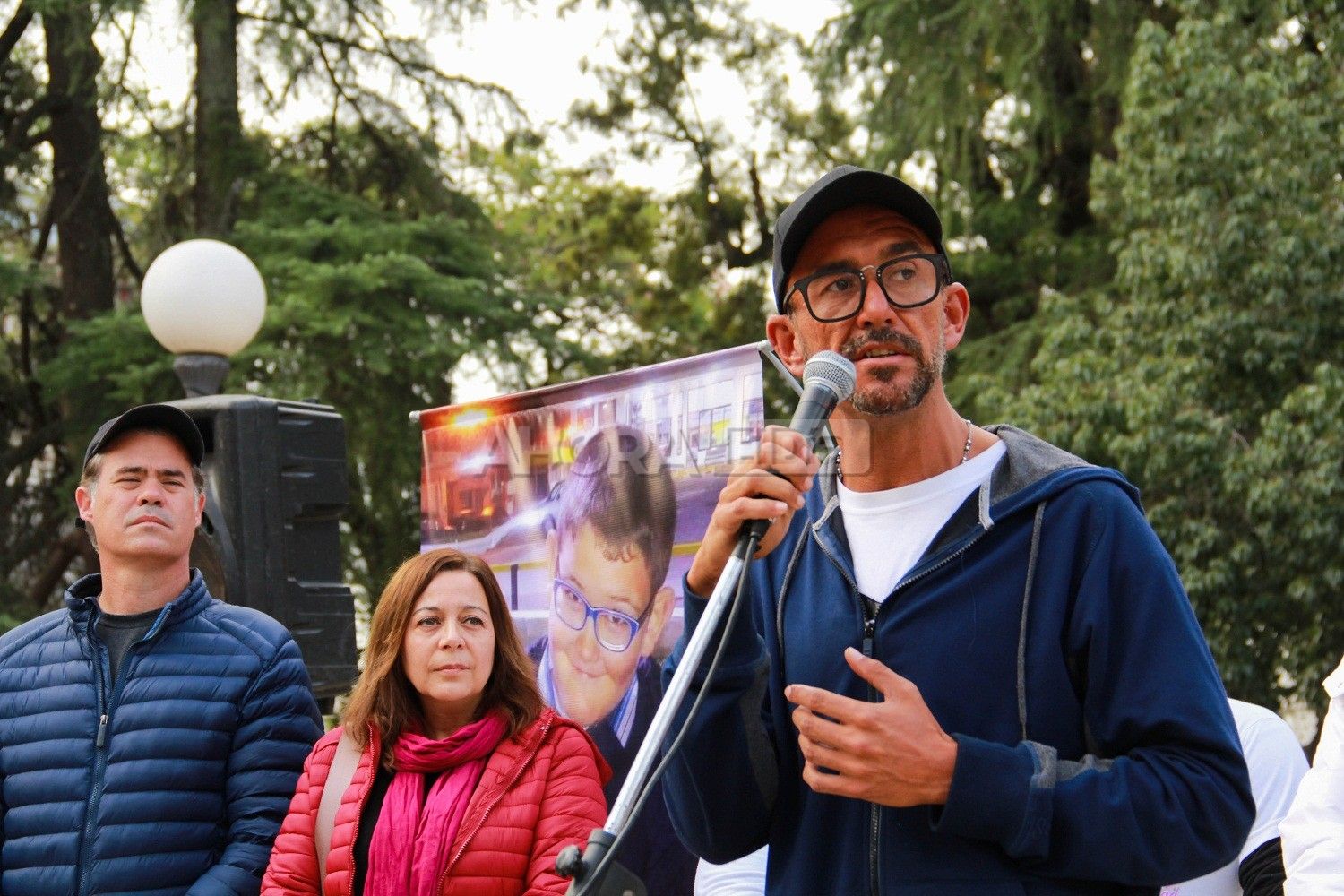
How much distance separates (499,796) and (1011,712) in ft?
4.99

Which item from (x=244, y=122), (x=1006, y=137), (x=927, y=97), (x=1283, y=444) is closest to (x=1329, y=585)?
(x=1283, y=444)

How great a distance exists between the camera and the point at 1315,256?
36.0ft

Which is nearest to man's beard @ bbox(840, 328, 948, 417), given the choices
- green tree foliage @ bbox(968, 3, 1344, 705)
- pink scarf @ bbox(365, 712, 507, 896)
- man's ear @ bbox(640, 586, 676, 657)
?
pink scarf @ bbox(365, 712, 507, 896)

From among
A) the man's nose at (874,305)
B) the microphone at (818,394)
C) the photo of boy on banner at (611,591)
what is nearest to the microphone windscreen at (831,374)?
the microphone at (818,394)

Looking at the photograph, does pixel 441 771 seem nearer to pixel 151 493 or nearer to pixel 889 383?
pixel 151 493

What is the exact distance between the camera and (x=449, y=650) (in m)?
3.46

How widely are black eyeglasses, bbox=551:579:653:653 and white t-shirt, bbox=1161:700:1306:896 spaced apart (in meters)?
1.41

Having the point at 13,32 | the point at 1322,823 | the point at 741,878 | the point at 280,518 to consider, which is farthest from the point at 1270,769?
the point at 13,32

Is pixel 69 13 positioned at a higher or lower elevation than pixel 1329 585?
higher

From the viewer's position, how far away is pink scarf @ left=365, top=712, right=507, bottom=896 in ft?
10.3

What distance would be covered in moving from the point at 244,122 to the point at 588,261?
6.87m

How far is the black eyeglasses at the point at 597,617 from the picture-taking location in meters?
3.92

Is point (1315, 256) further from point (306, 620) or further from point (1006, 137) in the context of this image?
point (306, 620)

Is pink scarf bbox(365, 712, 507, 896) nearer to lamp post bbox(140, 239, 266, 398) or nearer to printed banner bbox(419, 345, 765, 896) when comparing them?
printed banner bbox(419, 345, 765, 896)
